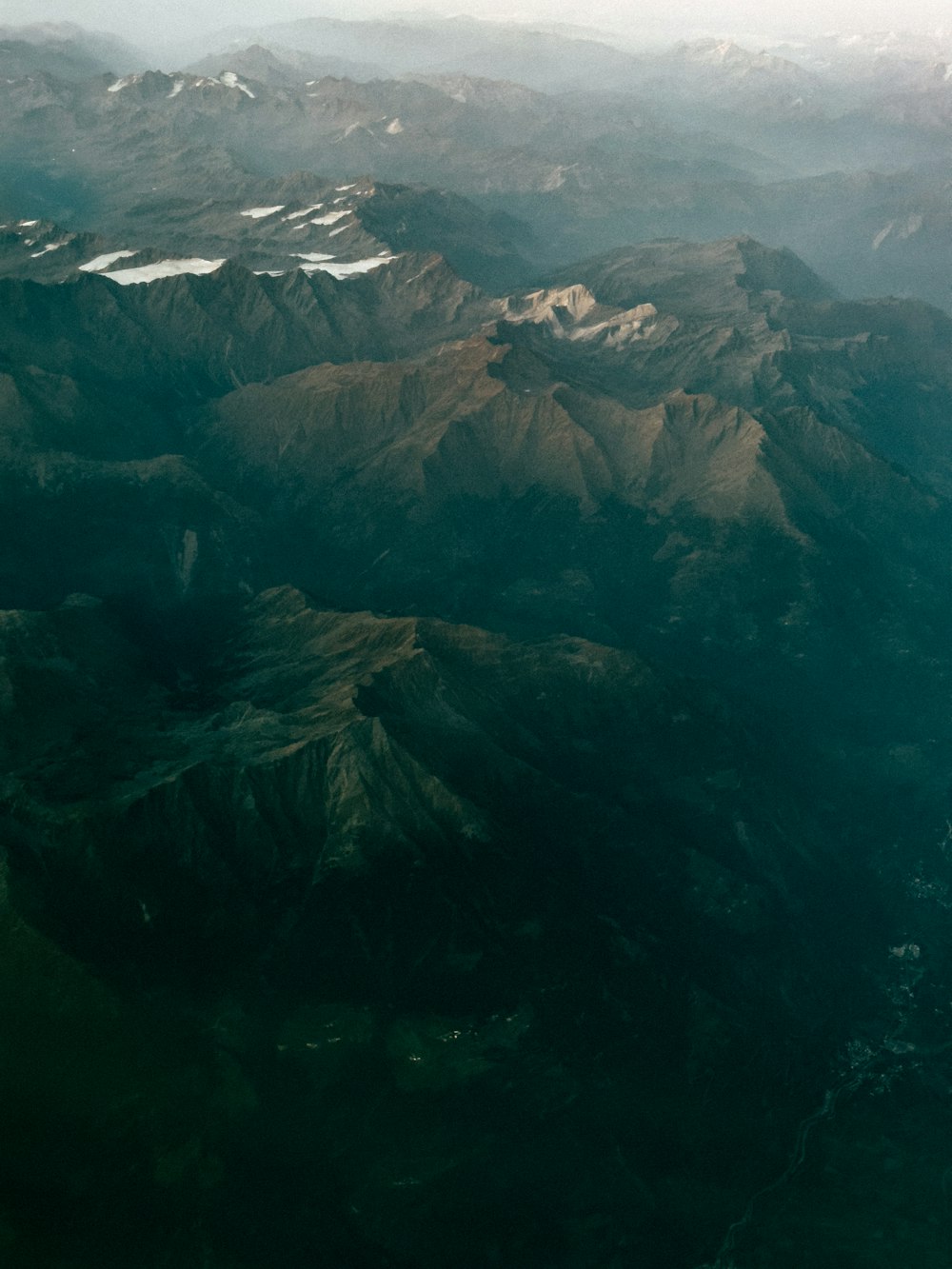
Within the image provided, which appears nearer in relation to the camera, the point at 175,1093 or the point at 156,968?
the point at 175,1093

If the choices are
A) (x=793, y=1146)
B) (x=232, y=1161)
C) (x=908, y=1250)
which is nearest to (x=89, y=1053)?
(x=232, y=1161)

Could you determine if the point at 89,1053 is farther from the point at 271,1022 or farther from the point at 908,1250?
the point at 908,1250

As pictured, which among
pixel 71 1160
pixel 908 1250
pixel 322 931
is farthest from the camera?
pixel 322 931

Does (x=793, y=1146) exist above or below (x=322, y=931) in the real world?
below

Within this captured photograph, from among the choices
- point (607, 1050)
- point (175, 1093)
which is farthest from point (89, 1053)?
point (607, 1050)

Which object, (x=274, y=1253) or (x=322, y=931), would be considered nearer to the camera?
(x=274, y=1253)

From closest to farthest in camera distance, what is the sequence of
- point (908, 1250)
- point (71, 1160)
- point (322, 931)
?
point (71, 1160) → point (908, 1250) → point (322, 931)

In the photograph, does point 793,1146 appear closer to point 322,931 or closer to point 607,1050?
point 607,1050

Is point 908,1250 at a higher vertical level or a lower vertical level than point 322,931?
lower

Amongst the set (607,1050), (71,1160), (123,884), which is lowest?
(607,1050)
